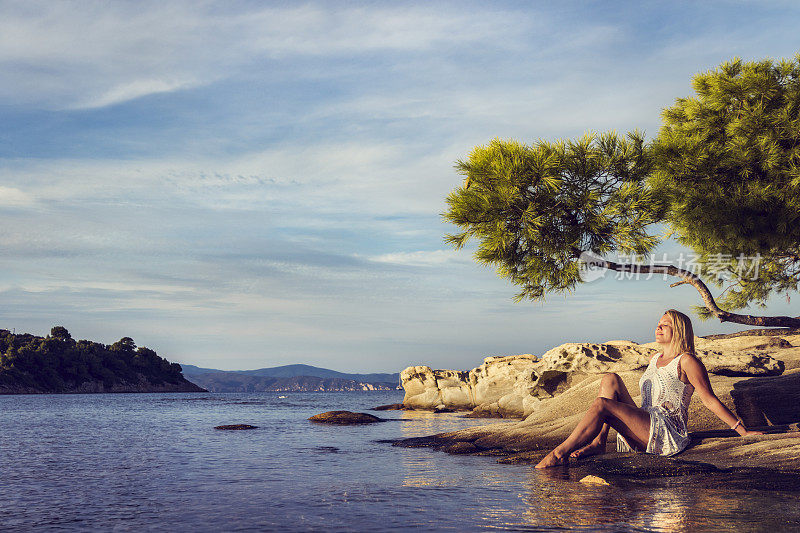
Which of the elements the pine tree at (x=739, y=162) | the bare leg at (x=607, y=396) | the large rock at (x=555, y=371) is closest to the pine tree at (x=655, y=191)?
the pine tree at (x=739, y=162)

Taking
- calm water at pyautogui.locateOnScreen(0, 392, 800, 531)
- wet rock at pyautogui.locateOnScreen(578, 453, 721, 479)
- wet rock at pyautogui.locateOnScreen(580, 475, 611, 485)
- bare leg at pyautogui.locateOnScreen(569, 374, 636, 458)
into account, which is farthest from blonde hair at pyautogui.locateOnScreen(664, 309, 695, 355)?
wet rock at pyautogui.locateOnScreen(580, 475, 611, 485)

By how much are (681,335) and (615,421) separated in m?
1.74

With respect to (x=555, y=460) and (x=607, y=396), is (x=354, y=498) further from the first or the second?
(x=607, y=396)

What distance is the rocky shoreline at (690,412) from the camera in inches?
399

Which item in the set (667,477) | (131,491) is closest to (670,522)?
(667,477)

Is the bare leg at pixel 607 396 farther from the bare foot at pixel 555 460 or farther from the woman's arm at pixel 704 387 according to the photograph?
the woman's arm at pixel 704 387

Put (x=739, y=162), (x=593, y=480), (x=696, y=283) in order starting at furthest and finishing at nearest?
(x=739, y=162) → (x=696, y=283) → (x=593, y=480)

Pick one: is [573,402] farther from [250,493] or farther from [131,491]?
[131,491]

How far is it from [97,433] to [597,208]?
24456 mm

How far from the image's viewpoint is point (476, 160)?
61.5 feet

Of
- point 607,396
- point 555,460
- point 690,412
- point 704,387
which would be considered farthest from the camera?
point 690,412

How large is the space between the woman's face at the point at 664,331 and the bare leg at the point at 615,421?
1.19 meters

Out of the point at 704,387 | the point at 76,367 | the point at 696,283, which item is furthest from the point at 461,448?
the point at 76,367

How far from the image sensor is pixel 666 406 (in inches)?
390
